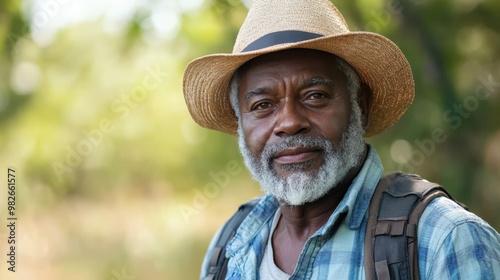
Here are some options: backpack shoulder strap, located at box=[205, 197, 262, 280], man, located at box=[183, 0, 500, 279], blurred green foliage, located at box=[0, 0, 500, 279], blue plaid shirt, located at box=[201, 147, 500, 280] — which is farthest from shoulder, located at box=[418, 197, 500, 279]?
blurred green foliage, located at box=[0, 0, 500, 279]

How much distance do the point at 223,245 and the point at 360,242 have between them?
0.63 m

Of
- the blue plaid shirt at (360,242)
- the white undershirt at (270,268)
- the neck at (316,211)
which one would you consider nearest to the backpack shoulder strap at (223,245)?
the blue plaid shirt at (360,242)

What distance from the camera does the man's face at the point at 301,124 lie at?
2174mm

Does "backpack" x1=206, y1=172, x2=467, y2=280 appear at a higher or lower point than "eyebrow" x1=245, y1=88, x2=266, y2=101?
lower

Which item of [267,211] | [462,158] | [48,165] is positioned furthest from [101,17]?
[267,211]

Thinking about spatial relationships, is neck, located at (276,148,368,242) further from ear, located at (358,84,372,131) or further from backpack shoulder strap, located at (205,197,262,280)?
backpack shoulder strap, located at (205,197,262,280)

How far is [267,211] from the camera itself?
2.54 meters

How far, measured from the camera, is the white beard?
2.17 m

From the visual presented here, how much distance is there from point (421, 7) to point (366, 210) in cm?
317

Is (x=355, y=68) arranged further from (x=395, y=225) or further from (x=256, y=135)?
(x=395, y=225)

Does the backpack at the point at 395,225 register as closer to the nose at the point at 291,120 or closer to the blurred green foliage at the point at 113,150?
the nose at the point at 291,120

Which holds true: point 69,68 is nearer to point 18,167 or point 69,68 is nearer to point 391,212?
point 18,167

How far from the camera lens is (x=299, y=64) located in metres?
2.22

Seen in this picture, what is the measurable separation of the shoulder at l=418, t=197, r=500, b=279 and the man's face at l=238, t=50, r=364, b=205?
1.37 ft
